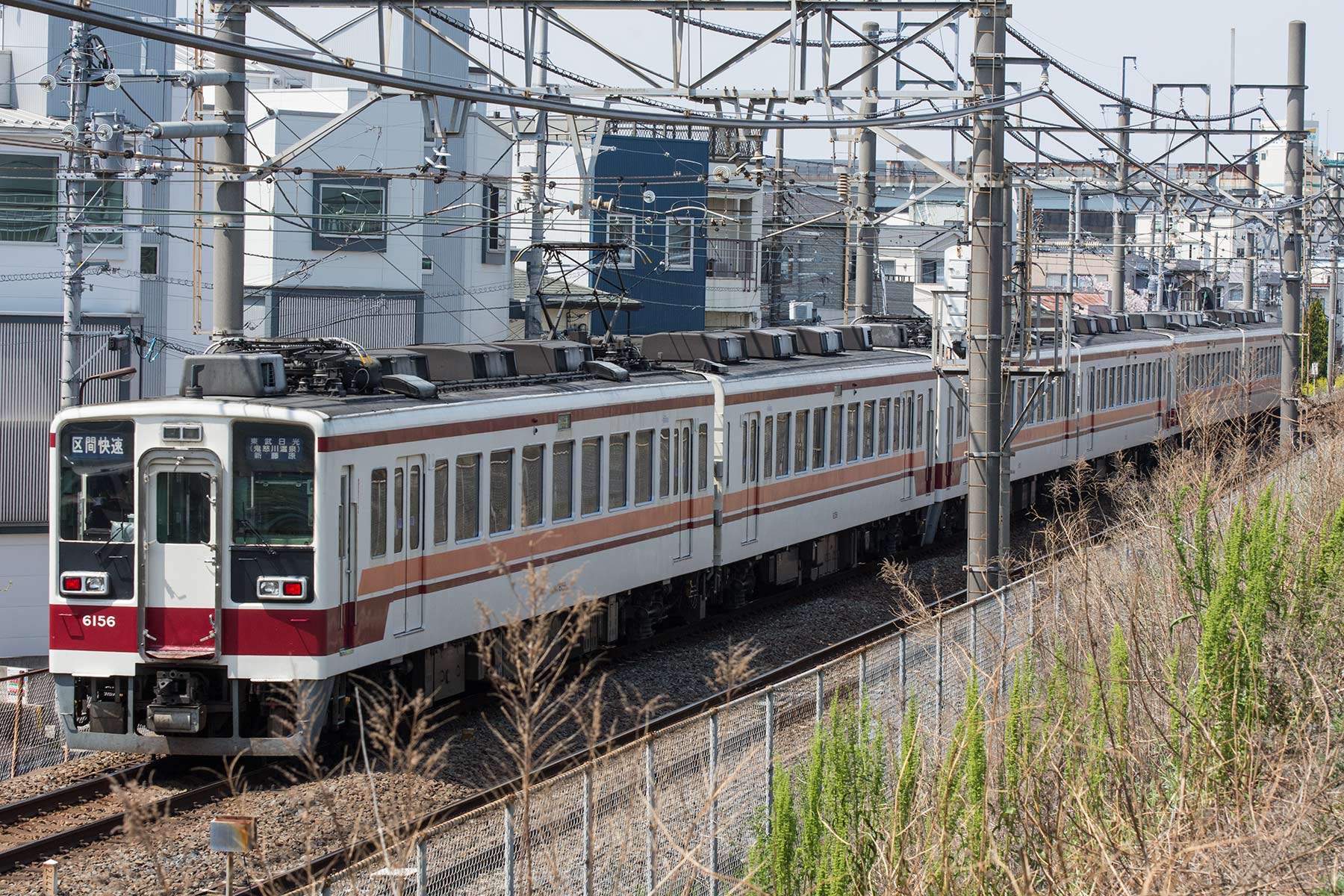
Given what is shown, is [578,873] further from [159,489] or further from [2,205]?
[2,205]

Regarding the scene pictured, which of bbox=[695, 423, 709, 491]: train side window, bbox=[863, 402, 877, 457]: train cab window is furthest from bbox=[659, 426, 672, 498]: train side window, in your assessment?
bbox=[863, 402, 877, 457]: train cab window

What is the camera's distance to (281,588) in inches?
410

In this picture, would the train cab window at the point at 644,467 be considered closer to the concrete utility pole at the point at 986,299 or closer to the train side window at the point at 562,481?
the train side window at the point at 562,481

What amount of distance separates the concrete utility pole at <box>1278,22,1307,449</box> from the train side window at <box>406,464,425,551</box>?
1627cm

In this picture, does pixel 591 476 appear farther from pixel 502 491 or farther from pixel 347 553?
pixel 347 553

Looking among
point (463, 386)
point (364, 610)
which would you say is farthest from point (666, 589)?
point (364, 610)

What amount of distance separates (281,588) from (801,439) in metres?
8.33

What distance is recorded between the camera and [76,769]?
11.0 meters

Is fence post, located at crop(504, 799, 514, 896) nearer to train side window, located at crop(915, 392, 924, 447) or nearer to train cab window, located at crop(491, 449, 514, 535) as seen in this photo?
train cab window, located at crop(491, 449, 514, 535)

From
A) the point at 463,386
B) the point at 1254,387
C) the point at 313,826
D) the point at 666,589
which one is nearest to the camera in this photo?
the point at 313,826

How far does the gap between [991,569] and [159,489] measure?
6.09 metres

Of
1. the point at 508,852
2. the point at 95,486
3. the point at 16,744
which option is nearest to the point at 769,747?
the point at 508,852

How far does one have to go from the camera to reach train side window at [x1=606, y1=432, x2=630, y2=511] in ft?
46.0

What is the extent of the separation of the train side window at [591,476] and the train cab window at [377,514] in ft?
9.00
